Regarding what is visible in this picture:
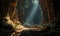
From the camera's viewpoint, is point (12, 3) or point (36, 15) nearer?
point (12, 3)

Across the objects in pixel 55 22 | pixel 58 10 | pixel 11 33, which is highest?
pixel 58 10

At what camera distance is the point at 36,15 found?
45188mm

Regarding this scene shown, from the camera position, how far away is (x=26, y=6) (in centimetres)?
3769

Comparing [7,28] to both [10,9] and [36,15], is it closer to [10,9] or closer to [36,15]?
[10,9]

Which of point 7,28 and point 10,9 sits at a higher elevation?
point 10,9

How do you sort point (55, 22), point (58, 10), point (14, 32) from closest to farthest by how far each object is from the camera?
point (55, 22) → point (58, 10) → point (14, 32)

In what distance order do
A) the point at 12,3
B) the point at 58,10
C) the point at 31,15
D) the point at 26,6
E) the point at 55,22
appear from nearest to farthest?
the point at 55,22 → the point at 58,10 → the point at 12,3 → the point at 26,6 → the point at 31,15

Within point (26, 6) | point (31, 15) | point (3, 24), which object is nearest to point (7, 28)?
point (3, 24)

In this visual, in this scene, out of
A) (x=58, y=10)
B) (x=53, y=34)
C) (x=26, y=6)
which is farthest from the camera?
(x=26, y=6)

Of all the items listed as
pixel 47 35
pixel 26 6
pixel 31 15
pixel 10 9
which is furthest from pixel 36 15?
pixel 47 35

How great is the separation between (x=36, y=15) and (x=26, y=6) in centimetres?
824

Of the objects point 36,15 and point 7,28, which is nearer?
point 7,28

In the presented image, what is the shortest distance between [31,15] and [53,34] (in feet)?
109

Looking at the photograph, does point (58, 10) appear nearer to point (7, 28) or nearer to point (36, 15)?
point (7, 28)
